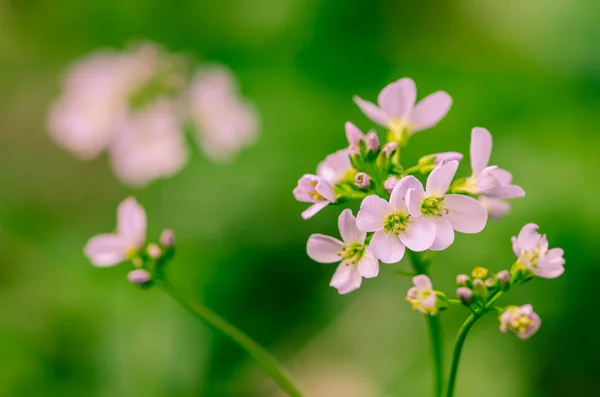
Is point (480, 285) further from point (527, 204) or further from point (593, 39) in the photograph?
point (593, 39)

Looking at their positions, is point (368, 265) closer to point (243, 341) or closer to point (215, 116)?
point (243, 341)

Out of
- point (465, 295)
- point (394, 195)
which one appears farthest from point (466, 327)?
point (394, 195)

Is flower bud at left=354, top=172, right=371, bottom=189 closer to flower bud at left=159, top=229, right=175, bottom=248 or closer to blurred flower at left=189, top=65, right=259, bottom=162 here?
flower bud at left=159, top=229, right=175, bottom=248

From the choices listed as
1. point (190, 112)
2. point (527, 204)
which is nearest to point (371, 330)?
point (527, 204)

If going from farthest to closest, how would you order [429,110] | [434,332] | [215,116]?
[215,116] → [429,110] → [434,332]

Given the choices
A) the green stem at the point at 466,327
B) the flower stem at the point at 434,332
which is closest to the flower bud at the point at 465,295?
the green stem at the point at 466,327

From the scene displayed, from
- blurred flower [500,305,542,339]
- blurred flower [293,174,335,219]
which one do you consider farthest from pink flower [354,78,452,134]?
blurred flower [500,305,542,339]
